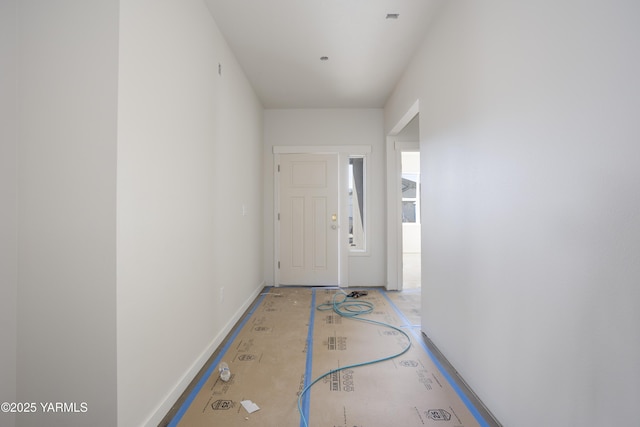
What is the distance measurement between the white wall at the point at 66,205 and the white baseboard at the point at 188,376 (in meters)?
0.35

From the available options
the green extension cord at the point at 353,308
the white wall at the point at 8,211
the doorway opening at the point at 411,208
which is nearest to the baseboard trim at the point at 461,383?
the green extension cord at the point at 353,308

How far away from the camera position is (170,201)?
1790 millimetres

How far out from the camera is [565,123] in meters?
1.17

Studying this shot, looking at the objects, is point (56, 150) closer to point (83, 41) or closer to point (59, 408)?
point (83, 41)

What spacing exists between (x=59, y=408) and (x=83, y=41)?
1.61 m

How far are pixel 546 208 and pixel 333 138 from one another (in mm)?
3746

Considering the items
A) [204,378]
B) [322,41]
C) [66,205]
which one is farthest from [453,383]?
[322,41]

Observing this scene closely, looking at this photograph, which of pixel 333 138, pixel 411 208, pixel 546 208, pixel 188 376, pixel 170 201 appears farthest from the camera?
pixel 411 208

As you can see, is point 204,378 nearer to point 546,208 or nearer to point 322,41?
point 546,208

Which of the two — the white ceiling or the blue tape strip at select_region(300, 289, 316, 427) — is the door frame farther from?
the blue tape strip at select_region(300, 289, 316, 427)

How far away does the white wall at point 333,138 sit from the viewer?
4758mm

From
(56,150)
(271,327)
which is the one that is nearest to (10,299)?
(56,150)

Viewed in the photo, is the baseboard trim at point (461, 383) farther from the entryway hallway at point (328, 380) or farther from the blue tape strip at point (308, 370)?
the blue tape strip at point (308, 370)

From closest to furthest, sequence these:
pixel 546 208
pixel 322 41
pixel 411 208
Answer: pixel 546 208, pixel 322 41, pixel 411 208
